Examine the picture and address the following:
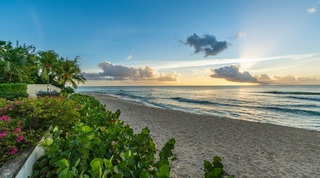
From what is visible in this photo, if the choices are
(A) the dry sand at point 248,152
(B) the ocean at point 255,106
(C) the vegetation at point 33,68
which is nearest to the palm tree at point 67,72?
(C) the vegetation at point 33,68

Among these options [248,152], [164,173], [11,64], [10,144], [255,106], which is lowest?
[255,106]

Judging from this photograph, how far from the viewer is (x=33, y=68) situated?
40.3 m

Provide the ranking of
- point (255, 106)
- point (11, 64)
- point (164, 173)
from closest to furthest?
point (164, 173) → point (255, 106) → point (11, 64)

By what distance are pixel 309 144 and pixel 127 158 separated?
9123mm

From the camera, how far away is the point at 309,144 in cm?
842

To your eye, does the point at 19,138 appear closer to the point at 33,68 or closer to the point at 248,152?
the point at 248,152

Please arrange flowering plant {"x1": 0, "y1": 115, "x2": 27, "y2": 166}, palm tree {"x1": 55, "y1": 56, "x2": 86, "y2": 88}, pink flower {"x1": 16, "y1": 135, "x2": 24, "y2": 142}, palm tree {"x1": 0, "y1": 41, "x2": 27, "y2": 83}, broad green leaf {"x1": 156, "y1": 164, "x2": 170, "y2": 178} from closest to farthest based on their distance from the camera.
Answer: broad green leaf {"x1": 156, "y1": 164, "x2": 170, "y2": 178}
flowering plant {"x1": 0, "y1": 115, "x2": 27, "y2": 166}
pink flower {"x1": 16, "y1": 135, "x2": 24, "y2": 142}
palm tree {"x1": 0, "y1": 41, "x2": 27, "y2": 83}
palm tree {"x1": 55, "y1": 56, "x2": 86, "y2": 88}

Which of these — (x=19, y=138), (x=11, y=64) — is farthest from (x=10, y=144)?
(x=11, y=64)

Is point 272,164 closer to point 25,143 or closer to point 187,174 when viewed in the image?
point 187,174

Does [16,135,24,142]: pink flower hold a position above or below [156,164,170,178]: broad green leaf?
below

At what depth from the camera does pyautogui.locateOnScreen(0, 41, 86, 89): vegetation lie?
106ft

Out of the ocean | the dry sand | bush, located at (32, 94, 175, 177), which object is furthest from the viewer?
the ocean

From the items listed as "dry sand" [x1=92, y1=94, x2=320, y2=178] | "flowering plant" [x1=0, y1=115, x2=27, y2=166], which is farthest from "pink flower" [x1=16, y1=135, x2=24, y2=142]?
"dry sand" [x1=92, y1=94, x2=320, y2=178]

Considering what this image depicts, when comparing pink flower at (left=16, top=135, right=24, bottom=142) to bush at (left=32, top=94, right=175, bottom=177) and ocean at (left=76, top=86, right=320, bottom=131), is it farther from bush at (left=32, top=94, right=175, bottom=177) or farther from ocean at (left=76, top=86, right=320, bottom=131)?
ocean at (left=76, top=86, right=320, bottom=131)
